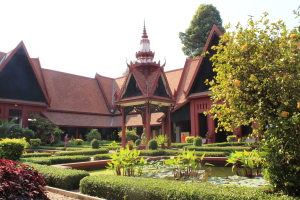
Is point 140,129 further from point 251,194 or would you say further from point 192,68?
point 251,194

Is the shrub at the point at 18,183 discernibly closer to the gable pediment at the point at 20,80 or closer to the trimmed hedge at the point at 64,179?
the trimmed hedge at the point at 64,179

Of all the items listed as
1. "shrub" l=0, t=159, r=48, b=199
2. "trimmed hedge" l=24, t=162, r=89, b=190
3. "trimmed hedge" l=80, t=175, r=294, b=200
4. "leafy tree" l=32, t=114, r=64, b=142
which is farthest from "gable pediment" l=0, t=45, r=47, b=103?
"trimmed hedge" l=80, t=175, r=294, b=200

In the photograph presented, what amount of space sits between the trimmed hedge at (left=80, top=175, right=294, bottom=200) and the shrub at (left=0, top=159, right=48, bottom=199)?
113 centimetres

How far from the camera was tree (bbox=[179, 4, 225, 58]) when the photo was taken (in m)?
38.3

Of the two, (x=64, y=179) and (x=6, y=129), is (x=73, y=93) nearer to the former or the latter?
(x=6, y=129)

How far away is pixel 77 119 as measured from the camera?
29906 mm

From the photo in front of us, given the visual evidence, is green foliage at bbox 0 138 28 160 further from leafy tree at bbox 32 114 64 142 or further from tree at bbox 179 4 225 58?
tree at bbox 179 4 225 58

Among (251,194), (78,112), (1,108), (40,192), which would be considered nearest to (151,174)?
(40,192)

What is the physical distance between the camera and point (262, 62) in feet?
15.7

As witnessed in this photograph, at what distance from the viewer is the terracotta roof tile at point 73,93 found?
101 feet

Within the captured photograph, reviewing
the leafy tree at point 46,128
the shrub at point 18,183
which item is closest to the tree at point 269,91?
the shrub at point 18,183

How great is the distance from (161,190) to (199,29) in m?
35.9

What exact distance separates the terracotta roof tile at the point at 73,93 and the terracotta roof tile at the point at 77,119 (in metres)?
0.72

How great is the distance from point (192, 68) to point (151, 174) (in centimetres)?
2202
